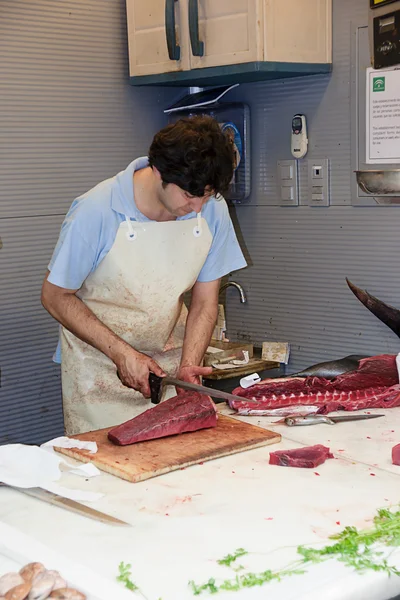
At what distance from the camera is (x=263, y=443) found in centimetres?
256

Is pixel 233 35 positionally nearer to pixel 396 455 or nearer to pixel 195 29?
pixel 195 29

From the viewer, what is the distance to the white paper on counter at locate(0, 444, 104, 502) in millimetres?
2195

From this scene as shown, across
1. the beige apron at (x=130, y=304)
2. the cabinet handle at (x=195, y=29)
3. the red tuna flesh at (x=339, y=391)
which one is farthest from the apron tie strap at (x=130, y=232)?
the cabinet handle at (x=195, y=29)

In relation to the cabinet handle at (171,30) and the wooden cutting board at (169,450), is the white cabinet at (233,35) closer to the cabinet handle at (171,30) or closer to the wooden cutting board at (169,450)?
the cabinet handle at (171,30)

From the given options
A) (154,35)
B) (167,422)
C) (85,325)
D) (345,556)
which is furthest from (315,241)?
(345,556)

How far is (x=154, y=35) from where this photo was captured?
4082 mm

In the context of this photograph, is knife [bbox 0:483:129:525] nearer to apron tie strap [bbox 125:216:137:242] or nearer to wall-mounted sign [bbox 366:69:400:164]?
apron tie strap [bbox 125:216:137:242]

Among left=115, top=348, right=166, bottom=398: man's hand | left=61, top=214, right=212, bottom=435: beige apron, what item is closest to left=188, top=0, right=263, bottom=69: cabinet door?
left=61, top=214, right=212, bottom=435: beige apron

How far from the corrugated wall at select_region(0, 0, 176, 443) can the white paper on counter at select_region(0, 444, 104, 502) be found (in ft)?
5.33

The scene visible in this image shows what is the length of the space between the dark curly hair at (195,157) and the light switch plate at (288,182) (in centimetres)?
135

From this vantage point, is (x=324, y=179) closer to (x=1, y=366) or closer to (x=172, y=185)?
(x=172, y=185)

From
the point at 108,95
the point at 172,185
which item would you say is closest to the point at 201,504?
the point at 172,185

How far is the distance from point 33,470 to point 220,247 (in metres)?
1.35

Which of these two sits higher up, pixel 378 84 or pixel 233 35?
pixel 233 35
